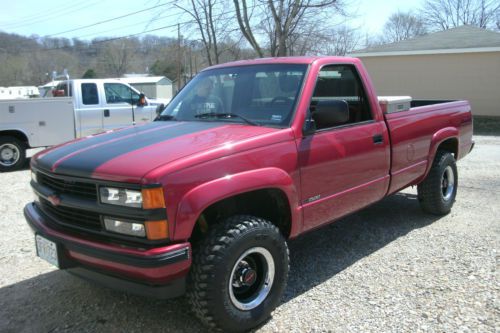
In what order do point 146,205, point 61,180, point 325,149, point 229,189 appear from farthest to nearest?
point 325,149 < point 61,180 < point 229,189 < point 146,205

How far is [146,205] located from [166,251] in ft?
0.95

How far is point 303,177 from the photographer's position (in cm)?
360

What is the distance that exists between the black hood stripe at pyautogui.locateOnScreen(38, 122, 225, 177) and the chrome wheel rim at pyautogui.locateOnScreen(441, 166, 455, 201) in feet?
11.5

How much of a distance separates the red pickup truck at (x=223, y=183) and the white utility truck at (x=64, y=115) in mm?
6413

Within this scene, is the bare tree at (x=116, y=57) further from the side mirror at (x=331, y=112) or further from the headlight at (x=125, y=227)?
the headlight at (x=125, y=227)

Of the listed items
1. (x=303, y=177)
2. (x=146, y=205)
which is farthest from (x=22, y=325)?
(x=303, y=177)

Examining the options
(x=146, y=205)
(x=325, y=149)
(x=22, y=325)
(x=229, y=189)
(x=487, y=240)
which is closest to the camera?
(x=146, y=205)

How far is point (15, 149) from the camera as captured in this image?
395 inches

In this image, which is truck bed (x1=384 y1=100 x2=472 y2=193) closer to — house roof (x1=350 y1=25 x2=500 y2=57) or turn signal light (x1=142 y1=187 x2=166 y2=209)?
turn signal light (x1=142 y1=187 x2=166 y2=209)

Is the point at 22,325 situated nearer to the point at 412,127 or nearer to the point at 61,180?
the point at 61,180

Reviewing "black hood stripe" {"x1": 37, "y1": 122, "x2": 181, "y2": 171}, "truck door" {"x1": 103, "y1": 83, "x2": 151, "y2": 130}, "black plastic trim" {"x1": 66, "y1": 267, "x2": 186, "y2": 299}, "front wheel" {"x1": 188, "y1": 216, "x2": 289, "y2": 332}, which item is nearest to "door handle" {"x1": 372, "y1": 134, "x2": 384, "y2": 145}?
"front wheel" {"x1": 188, "y1": 216, "x2": 289, "y2": 332}

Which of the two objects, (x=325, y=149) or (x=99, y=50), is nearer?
(x=325, y=149)

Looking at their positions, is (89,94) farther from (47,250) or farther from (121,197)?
(121,197)

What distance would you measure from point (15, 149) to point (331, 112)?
846 cm
